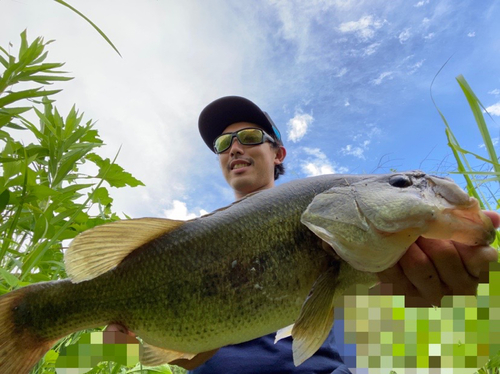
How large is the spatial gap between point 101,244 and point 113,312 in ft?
0.81

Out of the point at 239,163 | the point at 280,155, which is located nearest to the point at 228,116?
the point at 239,163

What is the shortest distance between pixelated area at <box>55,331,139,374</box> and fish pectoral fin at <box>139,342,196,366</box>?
0.10ft

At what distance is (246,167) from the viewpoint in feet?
10.5

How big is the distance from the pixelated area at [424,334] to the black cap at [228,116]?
102 inches

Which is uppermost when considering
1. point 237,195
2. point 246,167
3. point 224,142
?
point 224,142

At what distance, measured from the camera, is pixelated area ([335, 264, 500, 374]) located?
3.27 ft

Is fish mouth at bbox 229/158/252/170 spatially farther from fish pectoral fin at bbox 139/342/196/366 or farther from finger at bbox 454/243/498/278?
finger at bbox 454/243/498/278

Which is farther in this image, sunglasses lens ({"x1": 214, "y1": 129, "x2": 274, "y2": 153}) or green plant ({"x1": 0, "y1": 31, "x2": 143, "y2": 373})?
sunglasses lens ({"x1": 214, "y1": 129, "x2": 274, "y2": 153})

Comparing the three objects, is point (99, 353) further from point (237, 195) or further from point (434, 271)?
point (237, 195)

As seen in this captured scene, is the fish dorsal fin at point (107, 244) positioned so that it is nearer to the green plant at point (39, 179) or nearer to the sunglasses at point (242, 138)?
the green plant at point (39, 179)

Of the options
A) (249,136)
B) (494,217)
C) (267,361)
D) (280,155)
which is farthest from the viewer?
(280,155)

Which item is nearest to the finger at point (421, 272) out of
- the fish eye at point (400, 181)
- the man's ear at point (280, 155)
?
the fish eye at point (400, 181)

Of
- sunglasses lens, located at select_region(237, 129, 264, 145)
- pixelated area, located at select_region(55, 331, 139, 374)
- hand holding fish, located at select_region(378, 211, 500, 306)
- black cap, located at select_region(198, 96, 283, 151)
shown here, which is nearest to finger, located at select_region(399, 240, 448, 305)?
hand holding fish, located at select_region(378, 211, 500, 306)

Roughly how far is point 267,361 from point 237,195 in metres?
1.71
